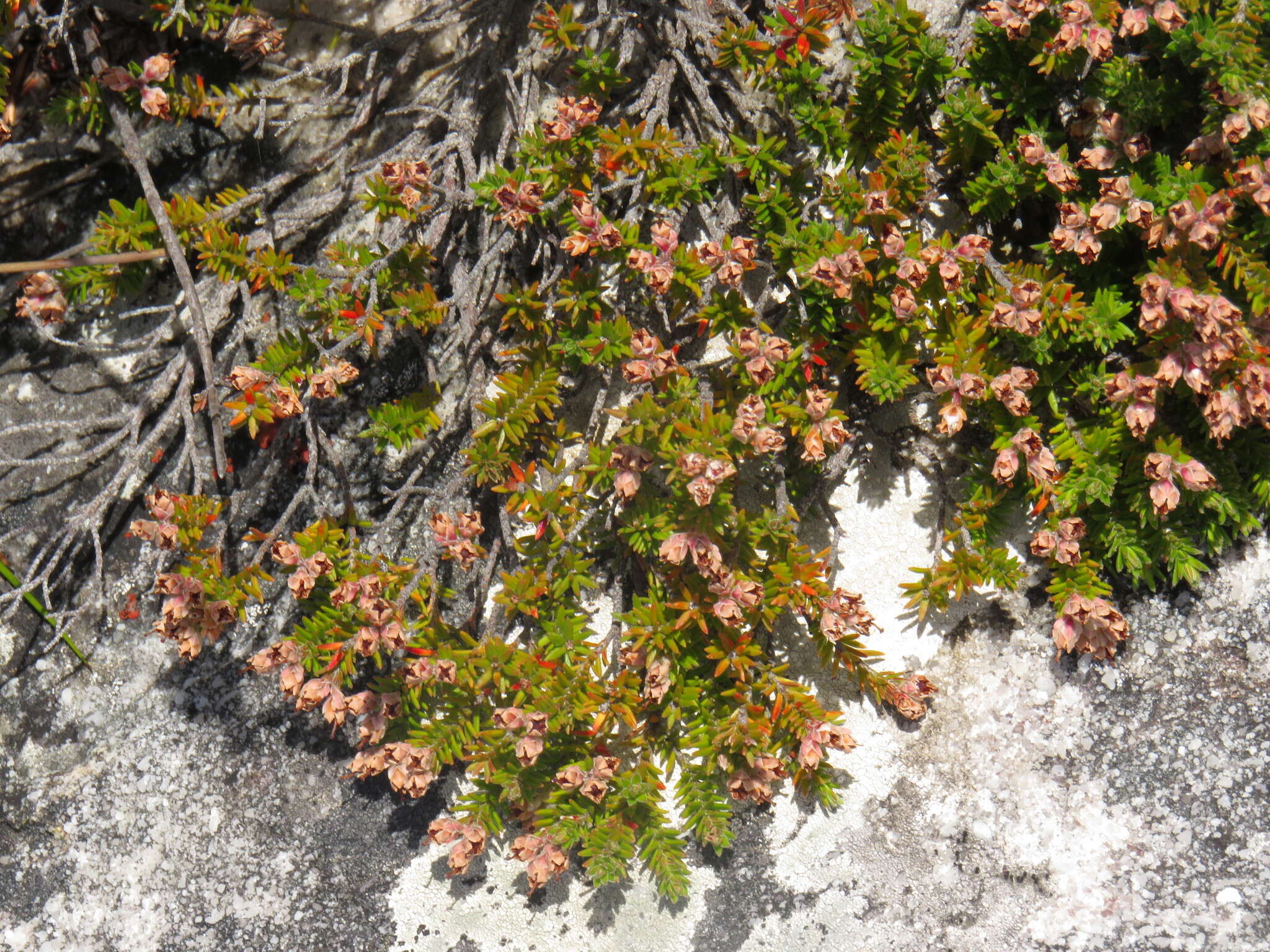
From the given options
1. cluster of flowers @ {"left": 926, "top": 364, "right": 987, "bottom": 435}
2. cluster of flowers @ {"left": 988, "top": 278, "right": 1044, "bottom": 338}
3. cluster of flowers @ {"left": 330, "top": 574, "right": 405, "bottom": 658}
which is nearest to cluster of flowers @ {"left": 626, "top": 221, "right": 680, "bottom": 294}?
cluster of flowers @ {"left": 926, "top": 364, "right": 987, "bottom": 435}

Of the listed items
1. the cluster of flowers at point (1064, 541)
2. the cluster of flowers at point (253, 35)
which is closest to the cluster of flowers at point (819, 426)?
the cluster of flowers at point (1064, 541)

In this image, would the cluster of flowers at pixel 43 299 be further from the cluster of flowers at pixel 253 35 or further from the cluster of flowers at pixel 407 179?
the cluster of flowers at pixel 407 179

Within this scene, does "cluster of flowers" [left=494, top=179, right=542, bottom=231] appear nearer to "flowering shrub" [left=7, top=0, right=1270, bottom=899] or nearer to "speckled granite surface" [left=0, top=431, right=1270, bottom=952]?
"flowering shrub" [left=7, top=0, right=1270, bottom=899]

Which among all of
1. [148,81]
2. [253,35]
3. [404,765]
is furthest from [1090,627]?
[148,81]

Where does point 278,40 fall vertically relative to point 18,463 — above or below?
above

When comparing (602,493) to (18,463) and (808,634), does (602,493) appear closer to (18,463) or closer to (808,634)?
(808,634)

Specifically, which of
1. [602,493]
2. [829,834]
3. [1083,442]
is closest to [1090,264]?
[1083,442]
